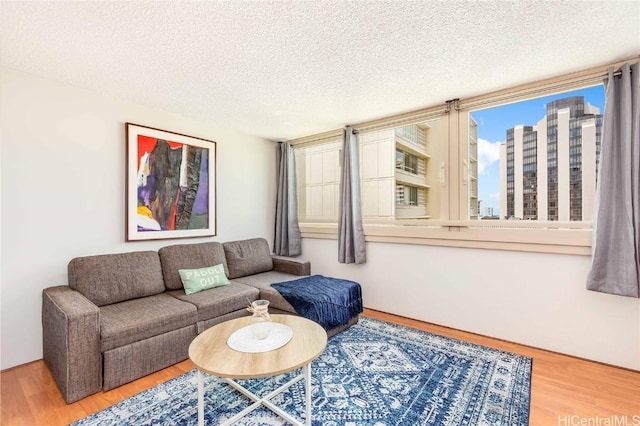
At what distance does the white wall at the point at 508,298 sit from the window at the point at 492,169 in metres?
0.15

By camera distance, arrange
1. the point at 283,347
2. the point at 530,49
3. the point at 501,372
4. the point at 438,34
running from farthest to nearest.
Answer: the point at 501,372 → the point at 530,49 → the point at 438,34 → the point at 283,347

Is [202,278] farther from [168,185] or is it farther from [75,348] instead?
[75,348]

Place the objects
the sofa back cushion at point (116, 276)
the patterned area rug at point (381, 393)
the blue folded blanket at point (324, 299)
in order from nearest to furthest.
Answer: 1. the patterned area rug at point (381, 393)
2. the sofa back cushion at point (116, 276)
3. the blue folded blanket at point (324, 299)

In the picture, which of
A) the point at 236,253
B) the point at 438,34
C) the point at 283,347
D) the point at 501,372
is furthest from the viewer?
the point at 236,253

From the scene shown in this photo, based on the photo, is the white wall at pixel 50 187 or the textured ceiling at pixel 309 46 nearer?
the textured ceiling at pixel 309 46

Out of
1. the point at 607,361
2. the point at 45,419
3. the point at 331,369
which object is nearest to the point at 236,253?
the point at 331,369

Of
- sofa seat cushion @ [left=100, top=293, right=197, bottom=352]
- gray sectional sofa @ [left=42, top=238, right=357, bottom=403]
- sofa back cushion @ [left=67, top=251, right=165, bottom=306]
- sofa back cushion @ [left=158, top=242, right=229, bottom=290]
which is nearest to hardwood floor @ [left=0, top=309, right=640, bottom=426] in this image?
gray sectional sofa @ [left=42, top=238, right=357, bottom=403]

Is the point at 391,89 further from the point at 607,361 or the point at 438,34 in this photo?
the point at 607,361

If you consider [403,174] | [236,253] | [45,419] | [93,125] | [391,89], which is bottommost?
[45,419]

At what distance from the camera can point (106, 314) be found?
2.20 meters

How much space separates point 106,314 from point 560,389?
3.20m

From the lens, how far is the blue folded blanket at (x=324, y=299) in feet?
8.59

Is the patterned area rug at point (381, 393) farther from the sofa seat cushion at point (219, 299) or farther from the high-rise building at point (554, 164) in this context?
the high-rise building at point (554, 164)

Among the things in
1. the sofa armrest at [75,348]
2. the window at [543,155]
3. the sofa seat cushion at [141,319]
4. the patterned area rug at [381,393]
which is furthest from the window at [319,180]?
the sofa armrest at [75,348]
